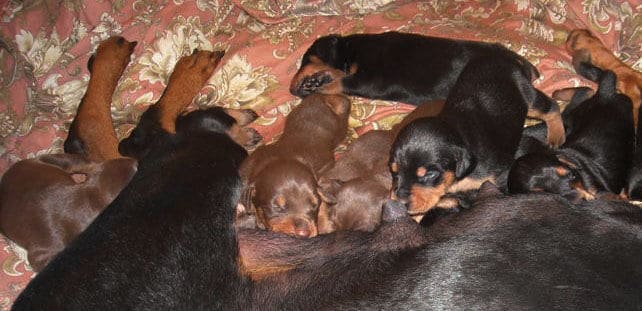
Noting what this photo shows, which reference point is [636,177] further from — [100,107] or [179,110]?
[100,107]

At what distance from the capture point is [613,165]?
126 inches

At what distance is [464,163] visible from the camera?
10.5 feet

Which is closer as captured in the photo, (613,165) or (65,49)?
(613,165)

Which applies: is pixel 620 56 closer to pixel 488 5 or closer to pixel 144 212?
pixel 488 5

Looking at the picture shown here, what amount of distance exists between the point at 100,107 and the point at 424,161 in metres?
2.04

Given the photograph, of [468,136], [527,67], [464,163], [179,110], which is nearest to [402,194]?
[464,163]

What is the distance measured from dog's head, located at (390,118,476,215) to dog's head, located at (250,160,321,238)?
19.8 inches

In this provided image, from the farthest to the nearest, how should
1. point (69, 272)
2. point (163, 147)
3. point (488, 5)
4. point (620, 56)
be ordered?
point (488, 5), point (620, 56), point (163, 147), point (69, 272)

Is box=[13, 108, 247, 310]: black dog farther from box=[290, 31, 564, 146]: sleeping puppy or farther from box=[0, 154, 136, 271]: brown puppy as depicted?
box=[290, 31, 564, 146]: sleeping puppy

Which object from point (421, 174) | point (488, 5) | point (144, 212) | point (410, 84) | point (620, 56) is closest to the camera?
point (144, 212)

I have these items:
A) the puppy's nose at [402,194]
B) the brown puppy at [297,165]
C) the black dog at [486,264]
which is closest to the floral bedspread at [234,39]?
the brown puppy at [297,165]

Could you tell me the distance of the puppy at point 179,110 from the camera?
3.41m

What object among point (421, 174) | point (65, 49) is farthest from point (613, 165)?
point (65, 49)

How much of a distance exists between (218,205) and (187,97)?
1499mm
